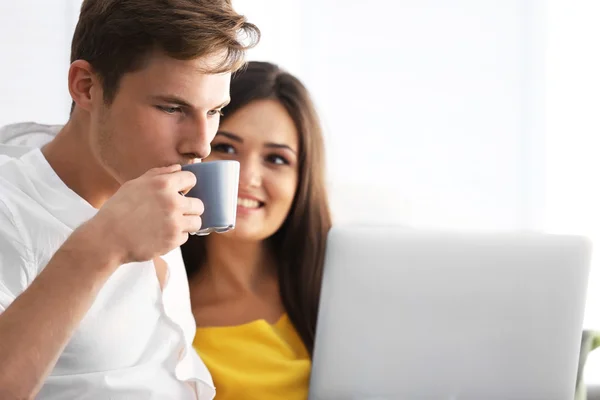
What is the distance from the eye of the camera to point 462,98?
3359mm

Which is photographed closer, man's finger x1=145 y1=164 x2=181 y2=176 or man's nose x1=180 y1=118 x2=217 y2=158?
man's finger x1=145 y1=164 x2=181 y2=176

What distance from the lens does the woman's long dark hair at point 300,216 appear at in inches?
71.2

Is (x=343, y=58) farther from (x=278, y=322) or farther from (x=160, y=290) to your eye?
(x=160, y=290)

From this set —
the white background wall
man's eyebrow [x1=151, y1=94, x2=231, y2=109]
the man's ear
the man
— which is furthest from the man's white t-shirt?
the white background wall

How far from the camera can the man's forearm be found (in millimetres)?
971

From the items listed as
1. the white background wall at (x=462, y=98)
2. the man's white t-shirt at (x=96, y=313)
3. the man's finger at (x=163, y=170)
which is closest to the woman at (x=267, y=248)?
the man's white t-shirt at (x=96, y=313)

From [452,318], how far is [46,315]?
0.91m

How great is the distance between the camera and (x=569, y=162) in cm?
332

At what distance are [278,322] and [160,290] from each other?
0.40m

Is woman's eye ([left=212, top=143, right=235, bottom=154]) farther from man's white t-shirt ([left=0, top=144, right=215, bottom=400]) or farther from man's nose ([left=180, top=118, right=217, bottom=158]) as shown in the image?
man's nose ([left=180, top=118, right=217, bottom=158])

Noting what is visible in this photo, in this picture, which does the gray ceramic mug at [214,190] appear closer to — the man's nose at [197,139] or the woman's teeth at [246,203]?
the man's nose at [197,139]

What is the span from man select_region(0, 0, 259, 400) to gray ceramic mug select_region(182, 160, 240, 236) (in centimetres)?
3

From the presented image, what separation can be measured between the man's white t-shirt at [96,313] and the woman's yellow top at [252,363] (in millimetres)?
149

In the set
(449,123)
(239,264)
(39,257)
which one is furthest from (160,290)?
(449,123)
